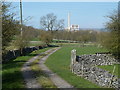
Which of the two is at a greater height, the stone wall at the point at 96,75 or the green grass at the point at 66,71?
the stone wall at the point at 96,75

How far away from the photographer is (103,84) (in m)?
12.6

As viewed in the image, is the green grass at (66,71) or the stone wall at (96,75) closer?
the stone wall at (96,75)

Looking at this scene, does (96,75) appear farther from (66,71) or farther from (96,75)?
(66,71)

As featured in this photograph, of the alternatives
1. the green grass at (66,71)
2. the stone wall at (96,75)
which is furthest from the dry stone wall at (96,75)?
the green grass at (66,71)

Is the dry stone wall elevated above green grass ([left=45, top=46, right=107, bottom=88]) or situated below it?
above

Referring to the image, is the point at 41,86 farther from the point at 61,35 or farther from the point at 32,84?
the point at 61,35

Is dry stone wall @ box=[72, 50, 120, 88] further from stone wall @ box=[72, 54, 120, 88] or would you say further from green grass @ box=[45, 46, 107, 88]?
green grass @ box=[45, 46, 107, 88]

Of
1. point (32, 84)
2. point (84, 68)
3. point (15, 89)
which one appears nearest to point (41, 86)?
point (32, 84)

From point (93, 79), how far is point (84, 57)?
13.0 meters

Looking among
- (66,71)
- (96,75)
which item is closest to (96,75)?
(96,75)

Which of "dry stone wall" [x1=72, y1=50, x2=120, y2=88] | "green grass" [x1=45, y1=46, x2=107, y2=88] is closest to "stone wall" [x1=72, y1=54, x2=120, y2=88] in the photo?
"dry stone wall" [x1=72, y1=50, x2=120, y2=88]

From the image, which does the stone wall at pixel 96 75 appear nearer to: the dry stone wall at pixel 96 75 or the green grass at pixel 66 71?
the dry stone wall at pixel 96 75

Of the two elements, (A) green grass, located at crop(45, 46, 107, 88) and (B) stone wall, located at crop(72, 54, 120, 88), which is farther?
(A) green grass, located at crop(45, 46, 107, 88)

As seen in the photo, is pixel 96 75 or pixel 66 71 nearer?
pixel 96 75
